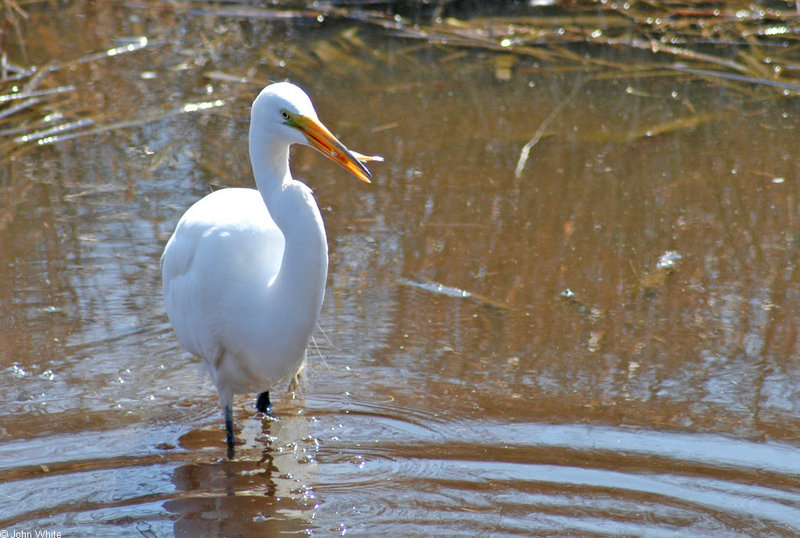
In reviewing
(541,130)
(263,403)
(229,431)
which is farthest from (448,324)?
(541,130)

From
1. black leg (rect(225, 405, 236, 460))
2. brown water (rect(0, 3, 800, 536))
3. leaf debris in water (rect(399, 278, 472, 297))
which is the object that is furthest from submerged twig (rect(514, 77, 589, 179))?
black leg (rect(225, 405, 236, 460))

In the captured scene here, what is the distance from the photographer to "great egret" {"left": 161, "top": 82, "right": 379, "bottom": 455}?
2.87 metres

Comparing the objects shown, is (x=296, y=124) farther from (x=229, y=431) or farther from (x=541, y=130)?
(x=541, y=130)

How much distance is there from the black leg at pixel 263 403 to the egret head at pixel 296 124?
125 cm

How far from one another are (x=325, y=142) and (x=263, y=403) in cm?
137

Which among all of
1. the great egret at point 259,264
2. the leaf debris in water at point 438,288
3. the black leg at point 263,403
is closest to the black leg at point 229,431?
the great egret at point 259,264

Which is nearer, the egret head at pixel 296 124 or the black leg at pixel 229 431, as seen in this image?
the egret head at pixel 296 124

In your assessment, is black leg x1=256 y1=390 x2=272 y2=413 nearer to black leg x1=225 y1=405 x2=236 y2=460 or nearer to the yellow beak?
black leg x1=225 y1=405 x2=236 y2=460

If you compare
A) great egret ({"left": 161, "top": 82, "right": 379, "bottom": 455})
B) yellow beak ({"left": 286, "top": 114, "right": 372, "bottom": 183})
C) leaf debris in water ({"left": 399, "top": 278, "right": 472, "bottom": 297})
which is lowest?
leaf debris in water ({"left": 399, "top": 278, "right": 472, "bottom": 297})

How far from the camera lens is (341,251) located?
4.67 metres

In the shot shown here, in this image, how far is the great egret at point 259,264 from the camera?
9.42 ft

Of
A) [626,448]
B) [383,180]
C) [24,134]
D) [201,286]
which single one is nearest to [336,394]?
[201,286]

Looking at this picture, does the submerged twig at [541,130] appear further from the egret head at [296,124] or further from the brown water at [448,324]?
the egret head at [296,124]

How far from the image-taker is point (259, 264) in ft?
10.7
